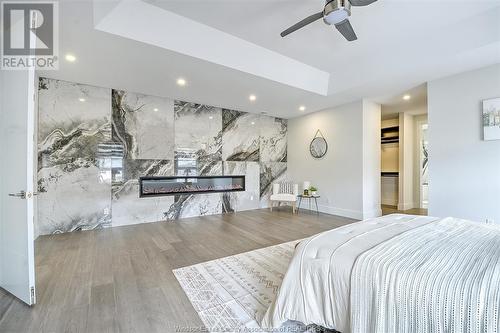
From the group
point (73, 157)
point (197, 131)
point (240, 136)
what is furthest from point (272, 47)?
point (73, 157)

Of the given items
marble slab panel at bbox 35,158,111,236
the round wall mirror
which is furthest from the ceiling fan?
marble slab panel at bbox 35,158,111,236

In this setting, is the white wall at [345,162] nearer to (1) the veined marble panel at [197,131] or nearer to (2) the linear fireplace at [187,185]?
(2) the linear fireplace at [187,185]

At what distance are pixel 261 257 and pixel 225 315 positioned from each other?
1148mm

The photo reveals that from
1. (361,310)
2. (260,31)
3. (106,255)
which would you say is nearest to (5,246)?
(106,255)

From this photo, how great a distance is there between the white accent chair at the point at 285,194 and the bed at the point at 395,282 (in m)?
4.09

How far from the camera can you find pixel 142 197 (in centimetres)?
469

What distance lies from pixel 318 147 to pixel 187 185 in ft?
11.9

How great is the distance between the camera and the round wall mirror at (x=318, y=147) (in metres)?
5.88

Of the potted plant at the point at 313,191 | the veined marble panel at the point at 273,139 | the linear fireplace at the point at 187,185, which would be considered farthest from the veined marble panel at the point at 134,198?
the potted plant at the point at 313,191

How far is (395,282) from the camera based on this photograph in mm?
1109

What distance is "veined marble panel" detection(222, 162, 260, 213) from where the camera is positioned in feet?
19.4

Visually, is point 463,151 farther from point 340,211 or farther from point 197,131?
point 197,131

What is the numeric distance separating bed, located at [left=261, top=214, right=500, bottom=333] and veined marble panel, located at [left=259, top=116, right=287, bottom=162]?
495 cm

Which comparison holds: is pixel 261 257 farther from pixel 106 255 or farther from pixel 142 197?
pixel 142 197
